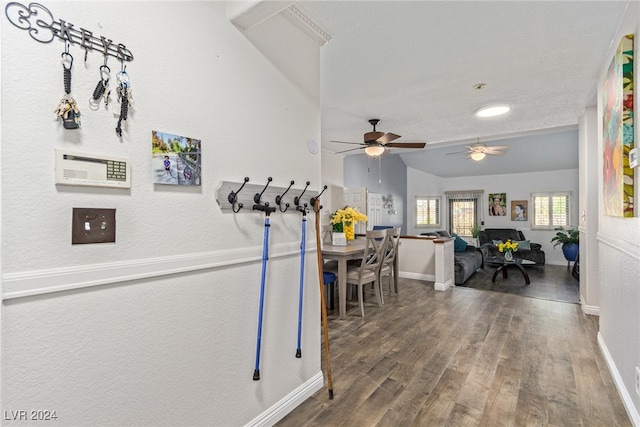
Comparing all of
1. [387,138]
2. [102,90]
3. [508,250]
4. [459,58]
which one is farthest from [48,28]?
[508,250]

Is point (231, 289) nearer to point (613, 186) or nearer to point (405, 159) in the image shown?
point (613, 186)

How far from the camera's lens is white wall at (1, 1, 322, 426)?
0.94 metres

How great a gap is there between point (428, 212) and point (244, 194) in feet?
29.8

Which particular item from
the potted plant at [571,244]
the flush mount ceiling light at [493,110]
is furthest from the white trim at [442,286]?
the potted plant at [571,244]

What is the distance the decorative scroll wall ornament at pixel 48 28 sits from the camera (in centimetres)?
92

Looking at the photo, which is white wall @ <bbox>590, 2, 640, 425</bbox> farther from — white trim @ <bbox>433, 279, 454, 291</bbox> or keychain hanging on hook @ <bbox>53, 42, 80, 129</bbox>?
keychain hanging on hook @ <bbox>53, 42, 80, 129</bbox>

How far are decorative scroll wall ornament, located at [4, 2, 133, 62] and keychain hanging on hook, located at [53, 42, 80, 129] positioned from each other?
4 centimetres

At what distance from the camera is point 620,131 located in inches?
70.6

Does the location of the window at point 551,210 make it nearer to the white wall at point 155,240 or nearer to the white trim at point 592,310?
the white trim at point 592,310

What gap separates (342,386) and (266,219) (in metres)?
1.32

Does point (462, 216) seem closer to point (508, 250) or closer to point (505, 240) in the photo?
point (505, 240)

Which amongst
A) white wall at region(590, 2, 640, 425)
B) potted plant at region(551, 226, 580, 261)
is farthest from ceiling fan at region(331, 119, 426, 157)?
potted plant at region(551, 226, 580, 261)

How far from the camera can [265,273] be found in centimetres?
167

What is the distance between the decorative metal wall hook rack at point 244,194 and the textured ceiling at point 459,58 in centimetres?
111
